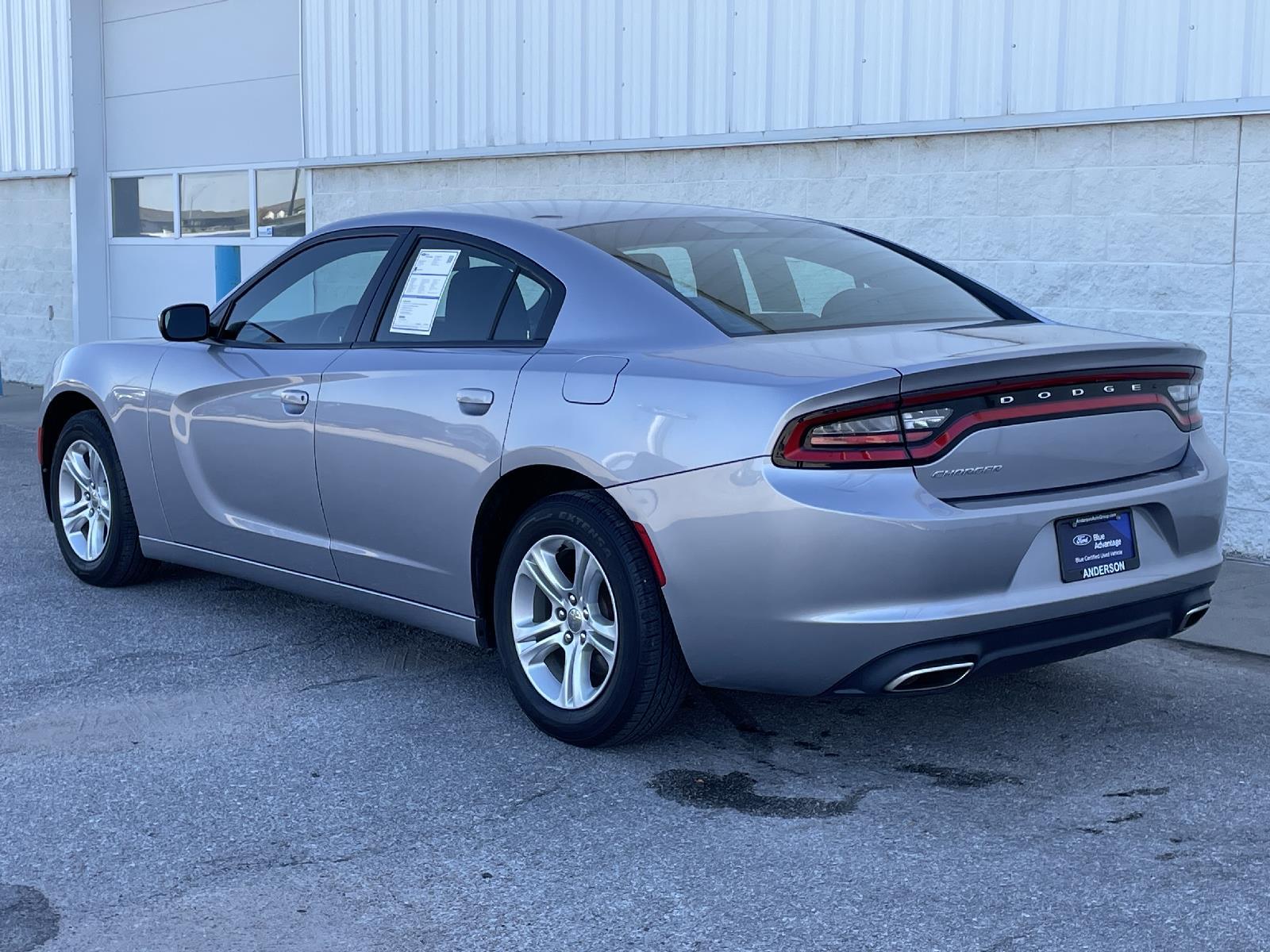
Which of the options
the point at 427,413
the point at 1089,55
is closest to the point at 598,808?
the point at 427,413

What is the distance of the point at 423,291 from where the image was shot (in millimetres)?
5055

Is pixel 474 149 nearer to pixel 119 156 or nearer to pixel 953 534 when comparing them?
pixel 119 156

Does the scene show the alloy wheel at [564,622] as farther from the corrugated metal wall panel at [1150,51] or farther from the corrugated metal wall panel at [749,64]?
the corrugated metal wall panel at [749,64]

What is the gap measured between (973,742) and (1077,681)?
0.80 m

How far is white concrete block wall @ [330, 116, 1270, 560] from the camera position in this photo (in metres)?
7.17

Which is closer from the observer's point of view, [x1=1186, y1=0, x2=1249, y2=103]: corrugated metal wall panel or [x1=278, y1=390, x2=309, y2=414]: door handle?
[x1=278, y1=390, x2=309, y2=414]: door handle

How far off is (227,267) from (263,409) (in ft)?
29.8

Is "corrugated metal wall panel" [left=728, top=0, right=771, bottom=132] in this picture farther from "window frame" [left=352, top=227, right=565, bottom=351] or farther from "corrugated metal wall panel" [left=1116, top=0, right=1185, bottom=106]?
"window frame" [left=352, top=227, right=565, bottom=351]

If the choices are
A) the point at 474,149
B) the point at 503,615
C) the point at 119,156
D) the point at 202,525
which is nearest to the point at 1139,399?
the point at 503,615

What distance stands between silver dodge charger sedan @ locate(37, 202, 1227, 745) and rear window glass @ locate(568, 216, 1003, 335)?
1cm

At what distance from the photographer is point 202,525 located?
574 cm

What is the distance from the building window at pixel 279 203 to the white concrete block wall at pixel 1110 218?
5191 mm

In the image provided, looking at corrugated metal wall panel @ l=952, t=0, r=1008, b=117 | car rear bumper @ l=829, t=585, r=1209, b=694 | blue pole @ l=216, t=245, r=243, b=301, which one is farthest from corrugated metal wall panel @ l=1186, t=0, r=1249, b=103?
blue pole @ l=216, t=245, r=243, b=301

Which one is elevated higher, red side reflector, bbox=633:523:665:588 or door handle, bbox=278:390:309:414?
door handle, bbox=278:390:309:414
